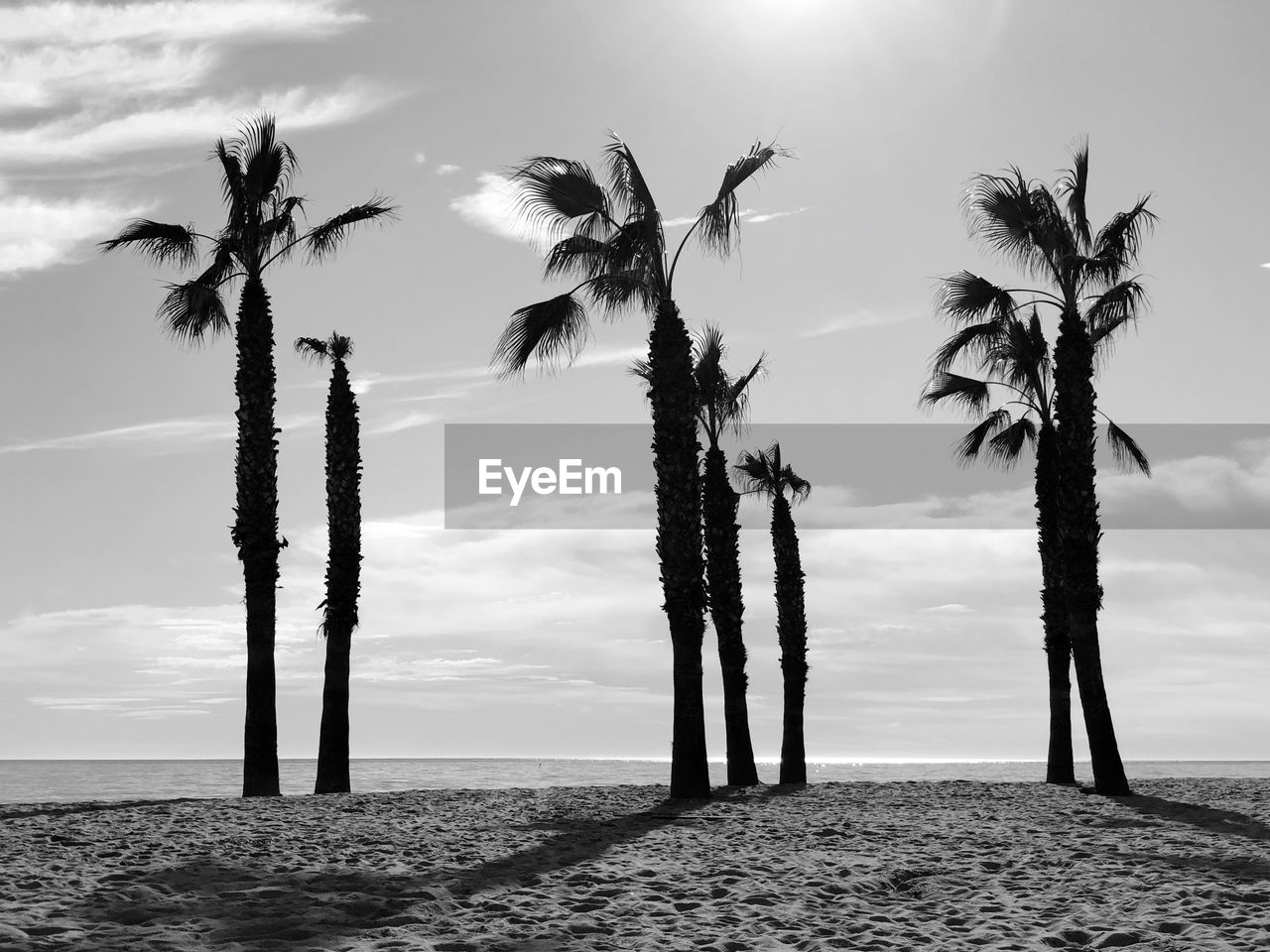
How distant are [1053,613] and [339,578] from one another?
15050 millimetres

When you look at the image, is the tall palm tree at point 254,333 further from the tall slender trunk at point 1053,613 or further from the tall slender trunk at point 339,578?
the tall slender trunk at point 1053,613

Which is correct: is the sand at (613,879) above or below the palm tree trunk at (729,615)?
below

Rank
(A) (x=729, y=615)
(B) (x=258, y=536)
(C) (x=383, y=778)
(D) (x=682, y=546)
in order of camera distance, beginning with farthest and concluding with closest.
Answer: (C) (x=383, y=778) → (A) (x=729, y=615) → (B) (x=258, y=536) → (D) (x=682, y=546)

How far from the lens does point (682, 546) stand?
63.9ft

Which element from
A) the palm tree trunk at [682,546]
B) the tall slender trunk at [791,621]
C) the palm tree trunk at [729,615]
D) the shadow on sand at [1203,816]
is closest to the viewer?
the shadow on sand at [1203,816]

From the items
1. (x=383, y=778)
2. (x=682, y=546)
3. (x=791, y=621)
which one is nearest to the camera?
(x=682, y=546)

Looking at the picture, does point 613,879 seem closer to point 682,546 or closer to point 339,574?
point 682,546

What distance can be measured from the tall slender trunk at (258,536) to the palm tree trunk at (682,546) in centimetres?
680

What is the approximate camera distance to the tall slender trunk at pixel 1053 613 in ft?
83.8

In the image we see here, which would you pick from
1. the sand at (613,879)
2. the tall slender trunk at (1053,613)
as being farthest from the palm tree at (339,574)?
the tall slender trunk at (1053,613)

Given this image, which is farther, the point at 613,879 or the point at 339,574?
the point at 339,574

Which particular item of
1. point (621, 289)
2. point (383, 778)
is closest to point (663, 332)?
point (621, 289)

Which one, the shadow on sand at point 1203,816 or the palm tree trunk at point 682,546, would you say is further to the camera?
the palm tree trunk at point 682,546

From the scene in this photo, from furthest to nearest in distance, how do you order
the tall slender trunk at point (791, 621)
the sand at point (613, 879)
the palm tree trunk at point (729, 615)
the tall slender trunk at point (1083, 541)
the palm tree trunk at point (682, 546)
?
the tall slender trunk at point (791, 621) < the palm tree trunk at point (729, 615) < the tall slender trunk at point (1083, 541) < the palm tree trunk at point (682, 546) < the sand at point (613, 879)
